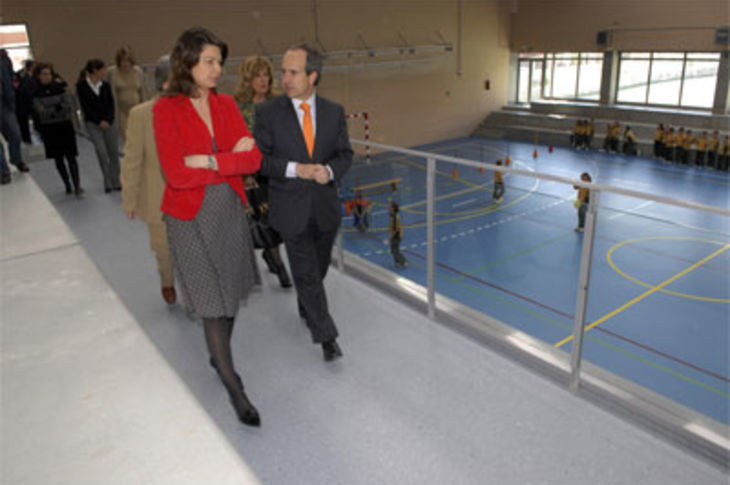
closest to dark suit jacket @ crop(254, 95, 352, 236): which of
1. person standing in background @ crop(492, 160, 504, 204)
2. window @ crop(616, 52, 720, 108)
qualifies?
person standing in background @ crop(492, 160, 504, 204)

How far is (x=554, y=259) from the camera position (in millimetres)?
8758

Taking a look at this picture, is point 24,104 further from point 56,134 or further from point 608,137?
point 608,137

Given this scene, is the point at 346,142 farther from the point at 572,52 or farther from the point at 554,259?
the point at 572,52

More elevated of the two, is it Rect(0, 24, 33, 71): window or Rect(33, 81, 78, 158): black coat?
Rect(0, 24, 33, 71): window

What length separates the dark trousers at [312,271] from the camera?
236 cm

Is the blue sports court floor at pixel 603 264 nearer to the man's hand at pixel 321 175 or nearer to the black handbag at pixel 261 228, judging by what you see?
the black handbag at pixel 261 228

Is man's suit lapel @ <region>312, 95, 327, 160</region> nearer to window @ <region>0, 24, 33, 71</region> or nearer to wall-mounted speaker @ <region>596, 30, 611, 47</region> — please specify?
window @ <region>0, 24, 33, 71</region>

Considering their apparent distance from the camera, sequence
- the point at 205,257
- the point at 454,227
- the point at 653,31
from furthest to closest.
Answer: the point at 653,31 < the point at 454,227 < the point at 205,257

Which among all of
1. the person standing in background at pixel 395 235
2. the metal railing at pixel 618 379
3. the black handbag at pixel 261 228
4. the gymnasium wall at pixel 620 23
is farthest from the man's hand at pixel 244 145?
the gymnasium wall at pixel 620 23

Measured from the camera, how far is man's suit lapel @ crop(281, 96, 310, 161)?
88.7 inches

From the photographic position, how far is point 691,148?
14.3 m

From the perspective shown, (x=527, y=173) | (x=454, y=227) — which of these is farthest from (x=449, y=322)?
(x=454, y=227)

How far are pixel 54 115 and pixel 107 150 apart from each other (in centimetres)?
50

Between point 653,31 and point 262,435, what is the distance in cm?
1767
